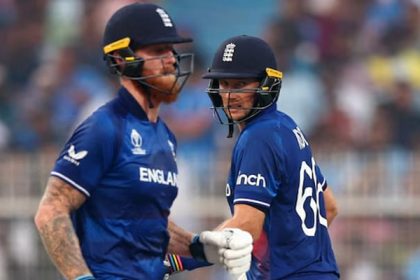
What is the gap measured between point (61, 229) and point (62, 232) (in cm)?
2

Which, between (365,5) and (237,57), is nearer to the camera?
(237,57)

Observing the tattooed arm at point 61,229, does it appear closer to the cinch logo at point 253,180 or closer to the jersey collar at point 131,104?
the jersey collar at point 131,104

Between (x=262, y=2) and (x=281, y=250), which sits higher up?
(x=281, y=250)

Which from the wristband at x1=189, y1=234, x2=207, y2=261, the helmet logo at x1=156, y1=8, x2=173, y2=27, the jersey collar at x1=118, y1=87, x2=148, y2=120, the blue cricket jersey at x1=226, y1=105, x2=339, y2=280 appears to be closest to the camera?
the blue cricket jersey at x1=226, y1=105, x2=339, y2=280

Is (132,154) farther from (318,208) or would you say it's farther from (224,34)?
(224,34)

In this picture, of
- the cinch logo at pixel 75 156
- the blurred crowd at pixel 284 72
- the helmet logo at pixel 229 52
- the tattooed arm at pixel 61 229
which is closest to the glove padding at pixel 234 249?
the tattooed arm at pixel 61 229

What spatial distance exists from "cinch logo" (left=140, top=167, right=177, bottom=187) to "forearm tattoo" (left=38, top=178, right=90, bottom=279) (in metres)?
0.37

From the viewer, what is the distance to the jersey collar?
20.5 ft

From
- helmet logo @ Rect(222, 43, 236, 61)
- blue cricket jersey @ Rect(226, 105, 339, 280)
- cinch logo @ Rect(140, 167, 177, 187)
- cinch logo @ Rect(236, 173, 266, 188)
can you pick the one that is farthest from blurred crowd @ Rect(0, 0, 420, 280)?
cinch logo @ Rect(236, 173, 266, 188)

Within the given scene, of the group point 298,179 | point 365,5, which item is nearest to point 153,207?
point 298,179

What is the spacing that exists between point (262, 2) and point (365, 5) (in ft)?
3.75

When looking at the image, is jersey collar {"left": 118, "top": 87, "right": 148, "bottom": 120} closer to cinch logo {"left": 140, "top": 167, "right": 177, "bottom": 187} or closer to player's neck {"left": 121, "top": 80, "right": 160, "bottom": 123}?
player's neck {"left": 121, "top": 80, "right": 160, "bottom": 123}

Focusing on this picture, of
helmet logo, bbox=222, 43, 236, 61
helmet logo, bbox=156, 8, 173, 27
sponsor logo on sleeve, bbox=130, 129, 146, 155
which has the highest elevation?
helmet logo, bbox=156, 8, 173, 27

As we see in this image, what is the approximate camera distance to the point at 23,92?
1366 centimetres
